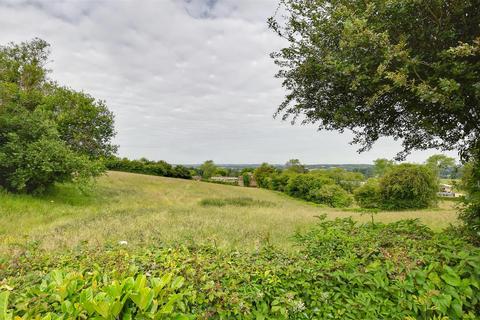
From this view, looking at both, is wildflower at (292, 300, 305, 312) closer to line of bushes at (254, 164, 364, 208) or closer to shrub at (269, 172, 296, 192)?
line of bushes at (254, 164, 364, 208)

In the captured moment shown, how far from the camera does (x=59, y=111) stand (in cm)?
1647

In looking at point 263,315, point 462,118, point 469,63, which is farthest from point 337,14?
point 263,315

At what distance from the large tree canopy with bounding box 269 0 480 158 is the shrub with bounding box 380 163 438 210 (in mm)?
23827

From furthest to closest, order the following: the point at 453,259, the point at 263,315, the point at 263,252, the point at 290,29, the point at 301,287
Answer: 1. the point at 290,29
2. the point at 263,252
3. the point at 453,259
4. the point at 301,287
5. the point at 263,315

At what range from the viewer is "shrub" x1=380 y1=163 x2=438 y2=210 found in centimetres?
2486

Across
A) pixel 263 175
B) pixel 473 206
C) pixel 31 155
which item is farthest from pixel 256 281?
pixel 263 175

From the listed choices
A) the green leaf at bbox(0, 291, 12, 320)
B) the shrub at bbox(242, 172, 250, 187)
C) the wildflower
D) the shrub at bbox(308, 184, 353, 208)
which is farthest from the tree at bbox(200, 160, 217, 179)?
the green leaf at bbox(0, 291, 12, 320)

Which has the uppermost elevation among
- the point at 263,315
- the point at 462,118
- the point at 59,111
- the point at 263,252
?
the point at 59,111

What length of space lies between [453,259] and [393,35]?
3.06 m

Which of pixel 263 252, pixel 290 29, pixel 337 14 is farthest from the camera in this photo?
pixel 290 29

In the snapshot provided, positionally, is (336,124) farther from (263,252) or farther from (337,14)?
(263,252)

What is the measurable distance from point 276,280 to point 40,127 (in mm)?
14691

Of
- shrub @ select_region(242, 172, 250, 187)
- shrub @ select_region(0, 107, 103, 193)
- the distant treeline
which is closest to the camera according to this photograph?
shrub @ select_region(0, 107, 103, 193)

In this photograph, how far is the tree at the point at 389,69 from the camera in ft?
10.1
